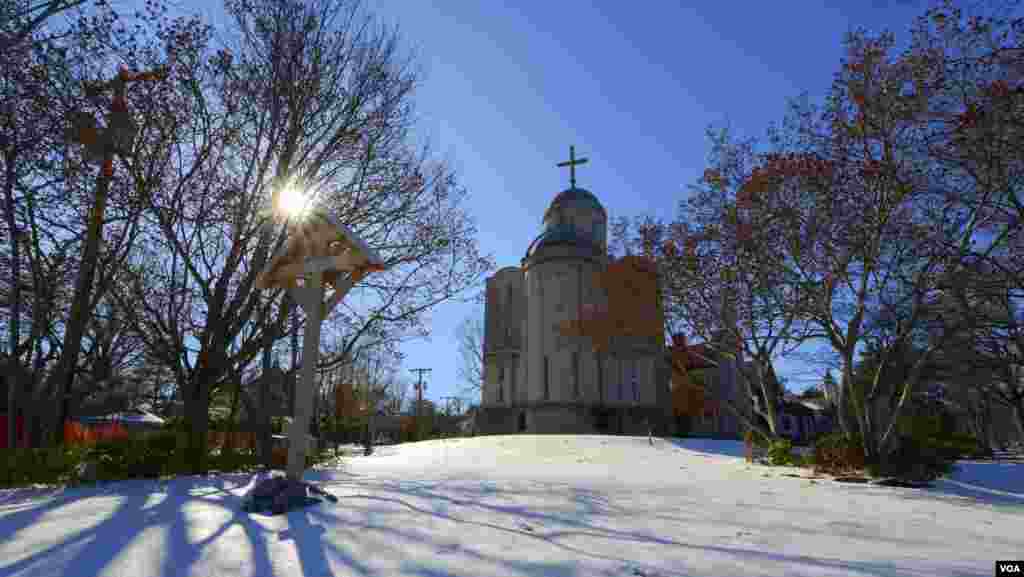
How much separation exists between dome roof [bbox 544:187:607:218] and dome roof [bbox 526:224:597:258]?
6.39 ft

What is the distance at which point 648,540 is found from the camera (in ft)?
15.6

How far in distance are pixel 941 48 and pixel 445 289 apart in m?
11.6

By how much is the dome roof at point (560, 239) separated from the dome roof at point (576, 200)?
195 centimetres

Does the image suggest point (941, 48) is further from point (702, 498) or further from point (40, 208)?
point (40, 208)

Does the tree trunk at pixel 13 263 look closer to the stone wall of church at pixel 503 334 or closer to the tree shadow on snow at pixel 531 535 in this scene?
the tree shadow on snow at pixel 531 535

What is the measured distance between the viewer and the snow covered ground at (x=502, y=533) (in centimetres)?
387

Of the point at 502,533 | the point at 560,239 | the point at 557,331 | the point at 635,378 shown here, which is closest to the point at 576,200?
the point at 560,239

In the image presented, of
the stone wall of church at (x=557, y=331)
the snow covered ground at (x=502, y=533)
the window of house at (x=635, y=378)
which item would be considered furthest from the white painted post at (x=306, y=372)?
the window of house at (x=635, y=378)

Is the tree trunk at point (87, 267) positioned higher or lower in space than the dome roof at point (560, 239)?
lower

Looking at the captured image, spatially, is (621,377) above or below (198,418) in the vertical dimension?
above

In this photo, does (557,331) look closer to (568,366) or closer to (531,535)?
(568,366)

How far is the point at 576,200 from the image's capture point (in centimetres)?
4116

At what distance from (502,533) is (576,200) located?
37552mm

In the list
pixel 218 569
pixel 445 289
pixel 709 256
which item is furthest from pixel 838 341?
pixel 218 569
